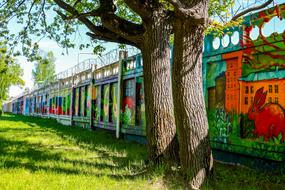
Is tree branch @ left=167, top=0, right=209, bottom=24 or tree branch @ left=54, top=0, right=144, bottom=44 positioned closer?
tree branch @ left=167, top=0, right=209, bottom=24

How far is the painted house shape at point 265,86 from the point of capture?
701 cm

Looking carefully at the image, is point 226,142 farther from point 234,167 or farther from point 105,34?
point 105,34

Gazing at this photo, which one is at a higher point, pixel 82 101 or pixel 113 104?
→ pixel 82 101

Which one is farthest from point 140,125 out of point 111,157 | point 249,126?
point 249,126

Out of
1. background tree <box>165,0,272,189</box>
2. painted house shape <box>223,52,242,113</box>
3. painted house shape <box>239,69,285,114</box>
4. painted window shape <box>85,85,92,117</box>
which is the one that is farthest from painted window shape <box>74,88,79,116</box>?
background tree <box>165,0,272,189</box>

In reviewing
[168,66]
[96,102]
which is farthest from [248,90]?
[96,102]

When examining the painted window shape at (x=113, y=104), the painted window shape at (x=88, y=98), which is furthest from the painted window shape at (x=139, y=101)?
the painted window shape at (x=88, y=98)

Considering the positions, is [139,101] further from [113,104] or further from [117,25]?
[117,25]

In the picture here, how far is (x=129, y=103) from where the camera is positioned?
14.3 m

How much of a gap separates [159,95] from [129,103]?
722cm

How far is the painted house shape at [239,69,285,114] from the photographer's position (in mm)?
7012

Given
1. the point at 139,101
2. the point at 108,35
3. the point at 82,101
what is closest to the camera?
the point at 108,35

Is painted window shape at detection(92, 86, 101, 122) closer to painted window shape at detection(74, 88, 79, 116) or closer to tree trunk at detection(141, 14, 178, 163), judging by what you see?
painted window shape at detection(74, 88, 79, 116)

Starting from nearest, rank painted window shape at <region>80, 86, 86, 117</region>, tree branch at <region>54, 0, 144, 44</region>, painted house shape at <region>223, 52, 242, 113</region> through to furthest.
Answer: tree branch at <region>54, 0, 144, 44</region>
painted house shape at <region>223, 52, 242, 113</region>
painted window shape at <region>80, 86, 86, 117</region>
